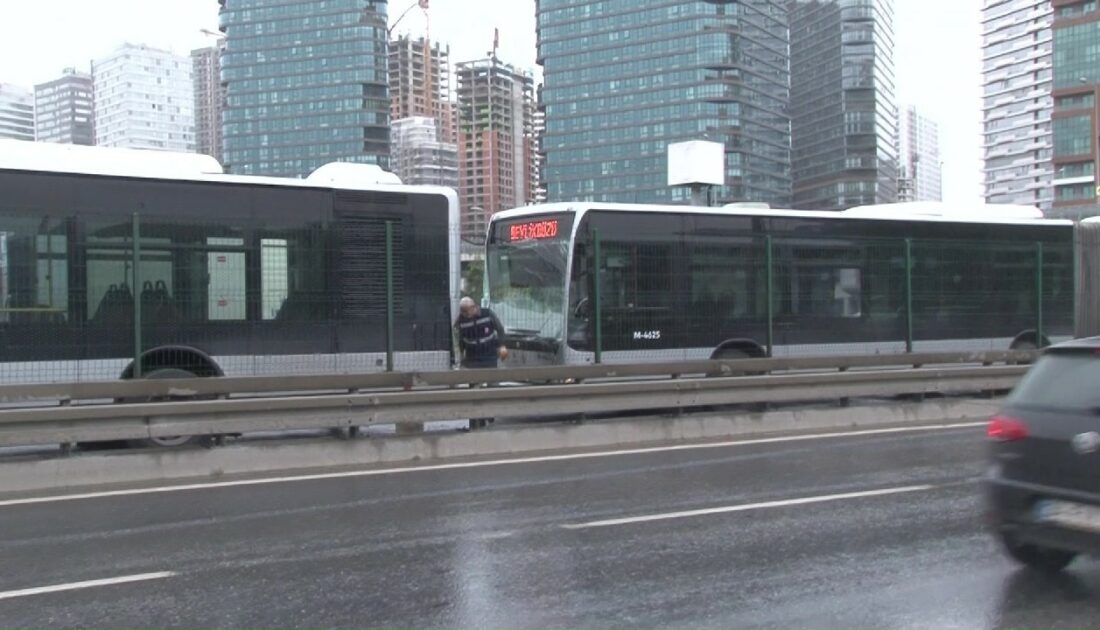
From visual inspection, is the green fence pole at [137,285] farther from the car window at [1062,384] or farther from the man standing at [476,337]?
the car window at [1062,384]

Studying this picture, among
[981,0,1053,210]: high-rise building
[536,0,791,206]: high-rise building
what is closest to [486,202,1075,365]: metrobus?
[536,0,791,206]: high-rise building

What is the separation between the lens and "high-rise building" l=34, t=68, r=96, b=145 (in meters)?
87.3

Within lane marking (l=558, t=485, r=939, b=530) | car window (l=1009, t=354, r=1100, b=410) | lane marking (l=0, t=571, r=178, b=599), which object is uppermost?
car window (l=1009, t=354, r=1100, b=410)

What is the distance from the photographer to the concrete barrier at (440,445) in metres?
9.33

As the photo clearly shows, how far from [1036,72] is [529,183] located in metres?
149

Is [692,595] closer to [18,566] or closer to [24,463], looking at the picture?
[18,566]

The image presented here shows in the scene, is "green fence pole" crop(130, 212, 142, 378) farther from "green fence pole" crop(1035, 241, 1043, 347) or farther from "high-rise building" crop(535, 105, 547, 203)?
"high-rise building" crop(535, 105, 547, 203)

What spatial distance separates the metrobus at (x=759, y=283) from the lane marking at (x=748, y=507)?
19.3 feet

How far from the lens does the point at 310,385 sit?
35.8 ft

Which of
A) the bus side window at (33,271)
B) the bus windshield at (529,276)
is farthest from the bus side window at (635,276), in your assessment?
the bus side window at (33,271)

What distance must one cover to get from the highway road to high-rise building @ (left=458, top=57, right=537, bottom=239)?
178 ft

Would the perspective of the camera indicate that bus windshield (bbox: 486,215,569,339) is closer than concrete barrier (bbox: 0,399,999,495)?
No

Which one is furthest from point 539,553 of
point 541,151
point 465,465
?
point 541,151

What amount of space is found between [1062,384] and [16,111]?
89.9m
